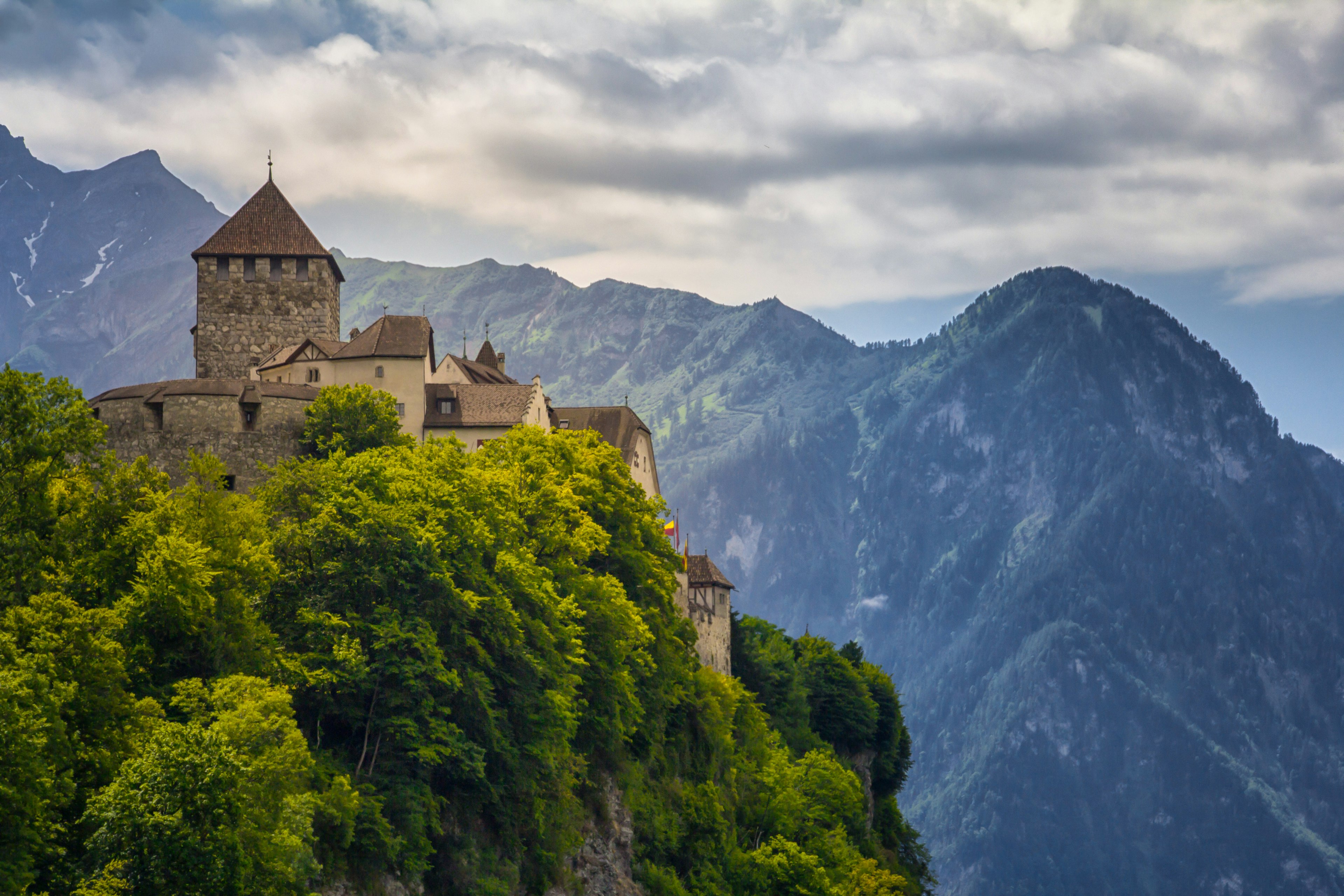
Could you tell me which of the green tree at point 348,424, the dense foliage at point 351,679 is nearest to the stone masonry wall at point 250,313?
the green tree at point 348,424

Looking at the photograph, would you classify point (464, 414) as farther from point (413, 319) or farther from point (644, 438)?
point (644, 438)

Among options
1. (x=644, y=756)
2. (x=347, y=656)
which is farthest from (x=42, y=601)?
(x=644, y=756)

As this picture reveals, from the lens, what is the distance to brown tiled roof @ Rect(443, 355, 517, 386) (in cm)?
10031

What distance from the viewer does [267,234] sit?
95.4 m

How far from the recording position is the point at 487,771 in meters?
63.3

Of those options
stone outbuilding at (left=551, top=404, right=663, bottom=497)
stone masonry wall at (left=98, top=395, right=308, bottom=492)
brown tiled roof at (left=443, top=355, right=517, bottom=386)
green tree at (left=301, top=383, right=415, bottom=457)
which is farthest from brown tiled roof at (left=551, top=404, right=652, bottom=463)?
stone masonry wall at (left=98, top=395, right=308, bottom=492)

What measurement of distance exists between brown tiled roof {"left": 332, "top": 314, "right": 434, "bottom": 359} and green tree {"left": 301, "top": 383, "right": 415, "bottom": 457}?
378 inches

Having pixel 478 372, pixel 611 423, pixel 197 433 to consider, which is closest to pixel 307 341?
pixel 197 433

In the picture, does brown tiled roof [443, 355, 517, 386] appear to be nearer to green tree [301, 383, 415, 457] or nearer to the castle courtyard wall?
green tree [301, 383, 415, 457]

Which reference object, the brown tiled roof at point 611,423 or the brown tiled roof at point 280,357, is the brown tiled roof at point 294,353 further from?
the brown tiled roof at point 611,423

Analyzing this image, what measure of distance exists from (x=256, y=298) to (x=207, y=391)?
1734 cm

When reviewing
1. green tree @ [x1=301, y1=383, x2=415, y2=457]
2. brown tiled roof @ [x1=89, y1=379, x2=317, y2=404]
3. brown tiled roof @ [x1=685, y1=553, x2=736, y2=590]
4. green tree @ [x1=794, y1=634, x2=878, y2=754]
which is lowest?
green tree @ [x1=794, y1=634, x2=878, y2=754]

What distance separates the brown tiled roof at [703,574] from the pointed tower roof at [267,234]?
109 ft

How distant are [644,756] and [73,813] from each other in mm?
39783
